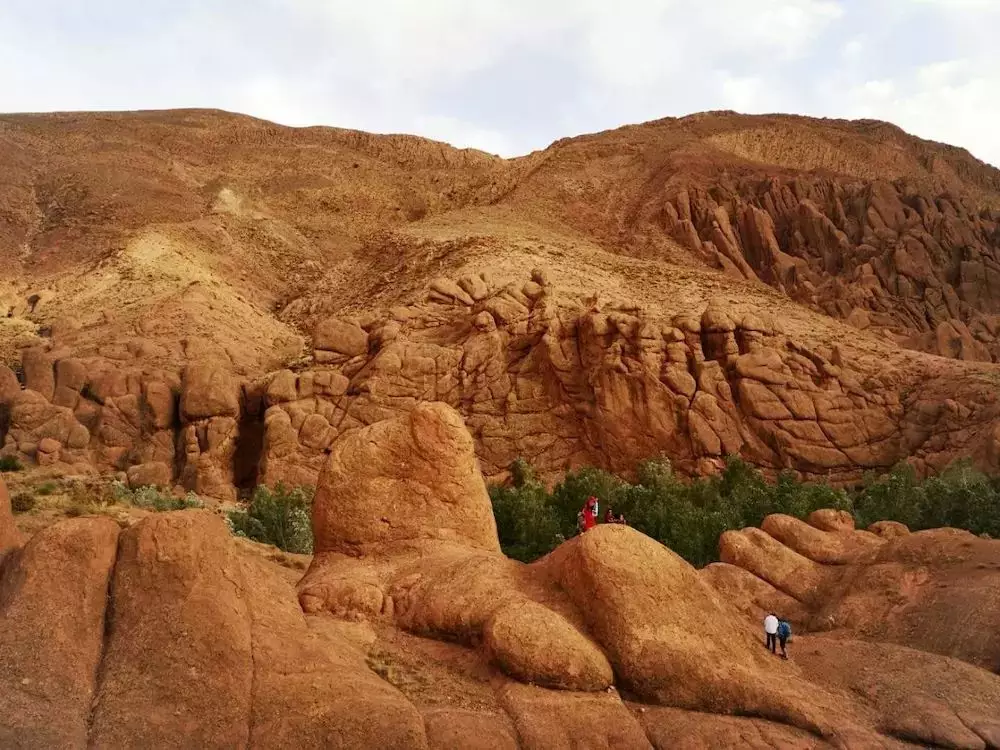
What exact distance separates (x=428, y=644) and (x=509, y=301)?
3101 cm

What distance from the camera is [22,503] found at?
2009 centimetres

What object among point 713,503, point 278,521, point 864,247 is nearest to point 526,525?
point 713,503

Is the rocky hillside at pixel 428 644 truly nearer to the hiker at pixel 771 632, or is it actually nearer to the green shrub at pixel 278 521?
the hiker at pixel 771 632

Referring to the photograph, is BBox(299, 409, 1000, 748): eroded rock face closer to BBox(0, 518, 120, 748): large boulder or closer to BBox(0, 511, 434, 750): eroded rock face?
BBox(0, 511, 434, 750): eroded rock face

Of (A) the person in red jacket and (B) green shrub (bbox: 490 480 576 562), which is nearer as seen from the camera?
(A) the person in red jacket

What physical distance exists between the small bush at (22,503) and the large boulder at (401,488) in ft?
34.3

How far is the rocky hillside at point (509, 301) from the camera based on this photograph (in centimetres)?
3631

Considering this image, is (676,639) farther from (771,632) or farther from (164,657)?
(164,657)

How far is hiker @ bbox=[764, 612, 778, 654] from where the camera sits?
1146 centimetres

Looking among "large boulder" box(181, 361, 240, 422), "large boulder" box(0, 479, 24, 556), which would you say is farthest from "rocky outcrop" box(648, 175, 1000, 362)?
"large boulder" box(0, 479, 24, 556)

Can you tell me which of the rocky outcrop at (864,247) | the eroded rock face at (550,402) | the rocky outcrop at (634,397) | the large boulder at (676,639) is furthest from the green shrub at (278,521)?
the rocky outcrop at (864,247)

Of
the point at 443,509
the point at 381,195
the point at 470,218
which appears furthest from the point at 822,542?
the point at 381,195

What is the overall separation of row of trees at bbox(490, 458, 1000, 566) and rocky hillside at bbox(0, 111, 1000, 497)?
2582 millimetres

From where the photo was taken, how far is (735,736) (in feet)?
29.9
